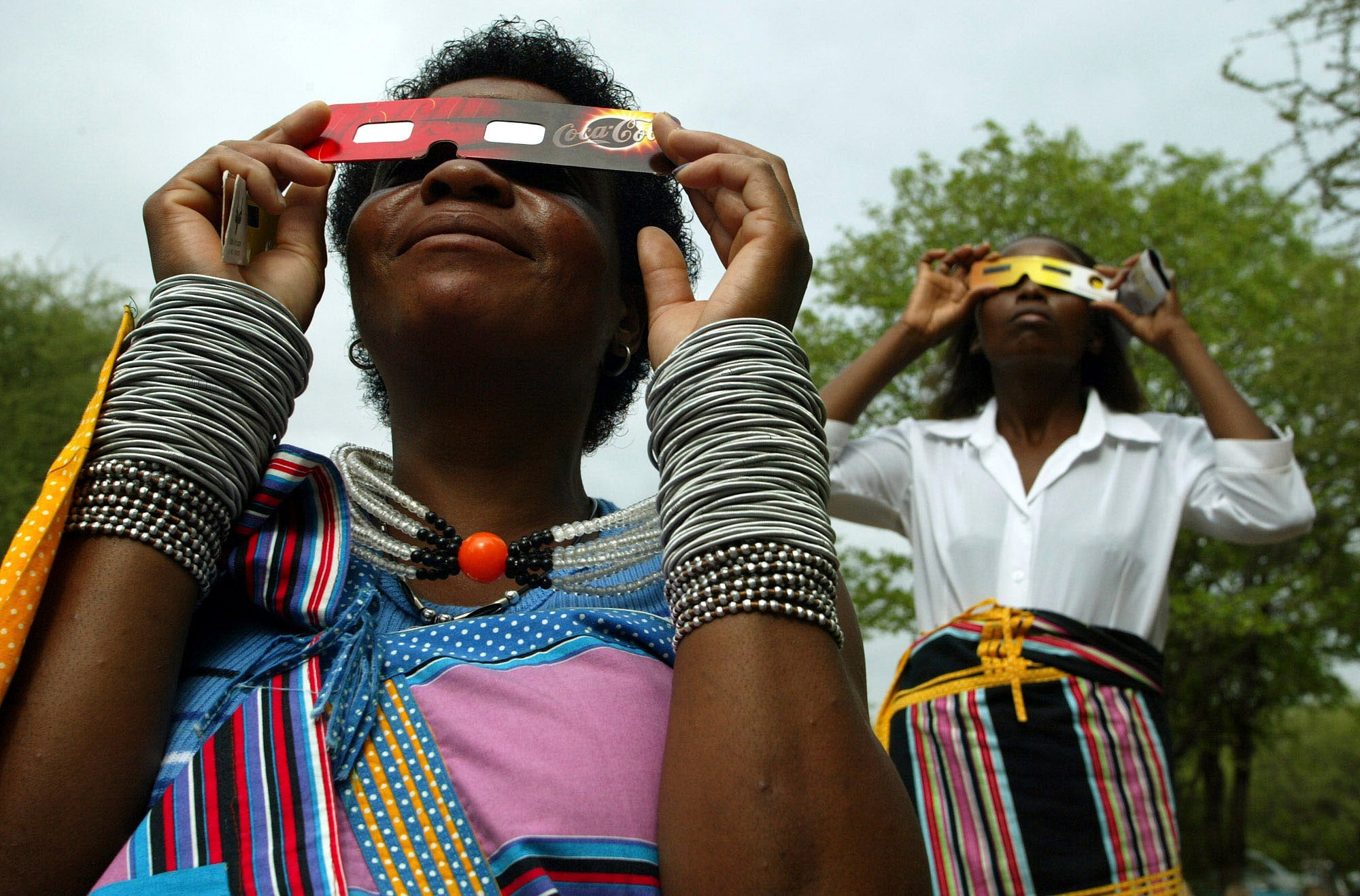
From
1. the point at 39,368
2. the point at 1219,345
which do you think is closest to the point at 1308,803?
the point at 1219,345

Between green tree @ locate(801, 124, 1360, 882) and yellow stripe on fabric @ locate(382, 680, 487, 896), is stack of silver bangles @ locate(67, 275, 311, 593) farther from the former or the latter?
green tree @ locate(801, 124, 1360, 882)

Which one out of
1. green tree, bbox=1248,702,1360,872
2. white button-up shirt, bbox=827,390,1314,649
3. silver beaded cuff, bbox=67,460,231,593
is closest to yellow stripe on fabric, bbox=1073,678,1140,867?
white button-up shirt, bbox=827,390,1314,649

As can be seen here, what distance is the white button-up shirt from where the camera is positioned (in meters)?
3.40

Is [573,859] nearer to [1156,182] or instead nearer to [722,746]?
[722,746]

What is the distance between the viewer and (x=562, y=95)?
2420 mm

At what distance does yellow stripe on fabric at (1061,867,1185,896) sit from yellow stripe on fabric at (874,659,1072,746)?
527mm

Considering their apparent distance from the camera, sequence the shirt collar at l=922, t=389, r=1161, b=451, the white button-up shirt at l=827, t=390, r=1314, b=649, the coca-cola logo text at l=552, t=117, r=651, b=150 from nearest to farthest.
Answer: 1. the coca-cola logo text at l=552, t=117, r=651, b=150
2. the white button-up shirt at l=827, t=390, r=1314, b=649
3. the shirt collar at l=922, t=389, r=1161, b=451

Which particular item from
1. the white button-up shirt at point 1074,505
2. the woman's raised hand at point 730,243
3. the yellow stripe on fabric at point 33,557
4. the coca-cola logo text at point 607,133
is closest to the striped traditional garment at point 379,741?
the yellow stripe on fabric at point 33,557

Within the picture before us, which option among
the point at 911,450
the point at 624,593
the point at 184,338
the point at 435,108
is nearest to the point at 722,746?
the point at 624,593

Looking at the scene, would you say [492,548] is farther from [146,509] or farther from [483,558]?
[146,509]

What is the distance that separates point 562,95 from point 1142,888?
239cm

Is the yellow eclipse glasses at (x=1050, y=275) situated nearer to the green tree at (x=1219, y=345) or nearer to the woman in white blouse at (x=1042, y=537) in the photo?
the woman in white blouse at (x=1042, y=537)

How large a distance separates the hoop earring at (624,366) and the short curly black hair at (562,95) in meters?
0.05

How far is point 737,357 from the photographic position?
1524mm
